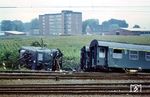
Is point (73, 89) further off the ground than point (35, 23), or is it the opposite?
point (35, 23)

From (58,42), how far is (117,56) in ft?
11.4

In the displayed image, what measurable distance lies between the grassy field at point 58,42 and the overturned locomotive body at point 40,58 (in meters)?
0.34

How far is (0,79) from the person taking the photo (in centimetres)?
1622

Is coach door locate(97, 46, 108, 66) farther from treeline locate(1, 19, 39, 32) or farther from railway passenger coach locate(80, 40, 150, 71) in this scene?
treeline locate(1, 19, 39, 32)

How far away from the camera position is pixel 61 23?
907 inches

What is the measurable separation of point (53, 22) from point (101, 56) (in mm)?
→ 3560

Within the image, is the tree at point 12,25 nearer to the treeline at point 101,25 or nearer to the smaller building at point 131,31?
the treeline at point 101,25

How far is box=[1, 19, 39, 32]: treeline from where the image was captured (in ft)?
73.3

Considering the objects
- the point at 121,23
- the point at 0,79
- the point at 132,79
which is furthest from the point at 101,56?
the point at 0,79

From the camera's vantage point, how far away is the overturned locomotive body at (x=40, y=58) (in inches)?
877

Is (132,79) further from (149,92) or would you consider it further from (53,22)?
(53,22)

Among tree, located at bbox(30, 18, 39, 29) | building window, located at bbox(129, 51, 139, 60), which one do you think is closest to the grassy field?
tree, located at bbox(30, 18, 39, 29)

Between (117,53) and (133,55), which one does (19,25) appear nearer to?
(117,53)

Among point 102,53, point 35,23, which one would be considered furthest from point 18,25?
point 102,53
